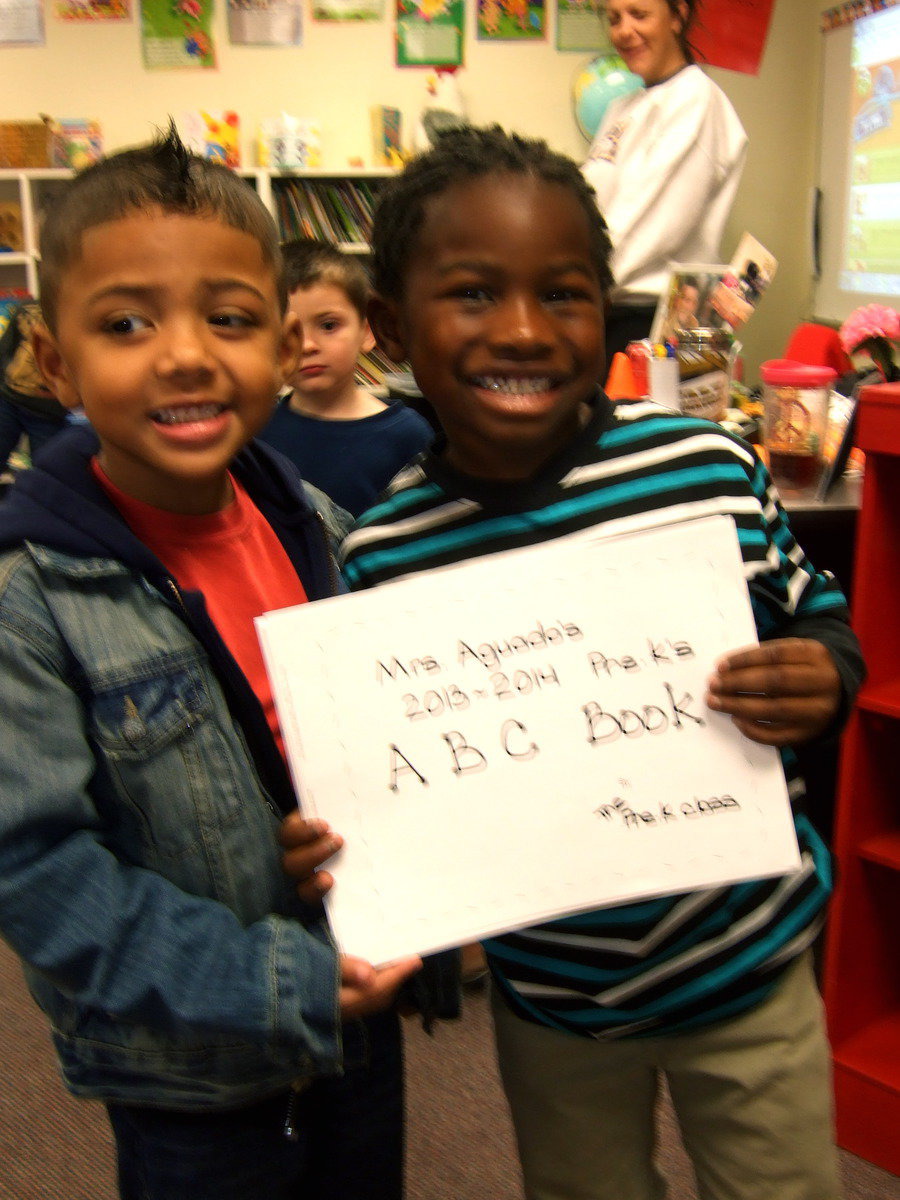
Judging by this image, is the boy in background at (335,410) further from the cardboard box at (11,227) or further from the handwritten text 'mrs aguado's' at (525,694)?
the cardboard box at (11,227)

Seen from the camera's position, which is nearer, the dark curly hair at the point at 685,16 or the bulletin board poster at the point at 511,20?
the dark curly hair at the point at 685,16

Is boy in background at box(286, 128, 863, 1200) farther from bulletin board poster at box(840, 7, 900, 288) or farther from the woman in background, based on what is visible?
bulletin board poster at box(840, 7, 900, 288)

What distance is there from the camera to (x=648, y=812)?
74 cm

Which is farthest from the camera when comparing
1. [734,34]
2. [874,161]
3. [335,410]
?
[874,161]

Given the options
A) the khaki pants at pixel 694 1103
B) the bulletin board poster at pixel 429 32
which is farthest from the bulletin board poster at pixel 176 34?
the khaki pants at pixel 694 1103

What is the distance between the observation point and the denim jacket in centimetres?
66

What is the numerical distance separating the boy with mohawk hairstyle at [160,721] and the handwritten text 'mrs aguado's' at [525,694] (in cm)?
15

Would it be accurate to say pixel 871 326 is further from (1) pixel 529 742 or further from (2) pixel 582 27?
(2) pixel 582 27

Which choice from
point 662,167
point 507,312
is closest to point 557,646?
point 507,312

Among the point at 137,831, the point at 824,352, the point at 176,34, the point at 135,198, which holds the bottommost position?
the point at 137,831

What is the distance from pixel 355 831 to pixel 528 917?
14 cm

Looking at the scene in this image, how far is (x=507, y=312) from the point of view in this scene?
0.79 meters

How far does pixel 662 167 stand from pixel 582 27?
183cm

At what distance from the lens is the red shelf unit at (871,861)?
142 centimetres
